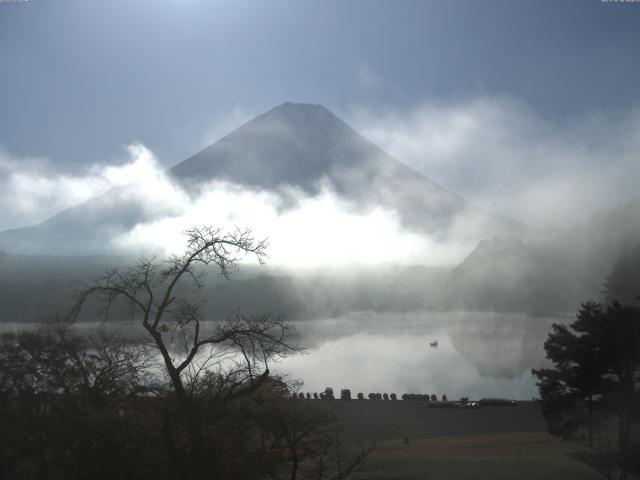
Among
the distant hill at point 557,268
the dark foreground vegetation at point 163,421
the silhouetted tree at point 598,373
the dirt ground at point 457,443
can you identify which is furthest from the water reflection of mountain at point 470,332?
the dark foreground vegetation at point 163,421

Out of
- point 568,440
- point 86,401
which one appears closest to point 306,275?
point 568,440

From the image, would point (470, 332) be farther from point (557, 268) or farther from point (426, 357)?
point (426, 357)

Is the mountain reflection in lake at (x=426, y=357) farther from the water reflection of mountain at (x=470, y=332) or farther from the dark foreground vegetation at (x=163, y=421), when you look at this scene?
the dark foreground vegetation at (x=163, y=421)

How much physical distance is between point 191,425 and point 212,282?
199 feet

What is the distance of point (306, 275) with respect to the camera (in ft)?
339

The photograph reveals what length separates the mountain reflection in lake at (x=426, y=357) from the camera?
114ft

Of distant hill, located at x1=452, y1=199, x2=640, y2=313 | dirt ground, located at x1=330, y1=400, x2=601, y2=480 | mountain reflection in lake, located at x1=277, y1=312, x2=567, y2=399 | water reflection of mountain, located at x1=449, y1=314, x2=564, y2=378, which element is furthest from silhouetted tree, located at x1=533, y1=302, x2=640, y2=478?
distant hill, located at x1=452, y1=199, x2=640, y2=313

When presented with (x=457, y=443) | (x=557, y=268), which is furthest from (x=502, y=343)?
(x=457, y=443)

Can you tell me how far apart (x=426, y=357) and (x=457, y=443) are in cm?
3386

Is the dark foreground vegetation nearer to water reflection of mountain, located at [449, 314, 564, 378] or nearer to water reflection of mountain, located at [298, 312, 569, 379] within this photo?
water reflection of mountain, located at [298, 312, 569, 379]

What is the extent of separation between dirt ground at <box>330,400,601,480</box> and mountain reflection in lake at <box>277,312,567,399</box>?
4471mm

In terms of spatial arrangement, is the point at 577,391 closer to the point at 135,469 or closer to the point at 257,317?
the point at 257,317

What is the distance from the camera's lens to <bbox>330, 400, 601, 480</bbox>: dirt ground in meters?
10.6

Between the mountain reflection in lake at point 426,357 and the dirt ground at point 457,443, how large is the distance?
447 centimetres
